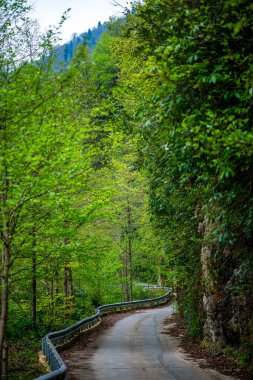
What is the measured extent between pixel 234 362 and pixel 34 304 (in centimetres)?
1003

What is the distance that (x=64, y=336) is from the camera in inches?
637

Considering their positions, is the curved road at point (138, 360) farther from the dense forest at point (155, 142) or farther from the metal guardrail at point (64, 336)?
the dense forest at point (155, 142)

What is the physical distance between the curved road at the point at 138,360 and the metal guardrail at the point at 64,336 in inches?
41.6

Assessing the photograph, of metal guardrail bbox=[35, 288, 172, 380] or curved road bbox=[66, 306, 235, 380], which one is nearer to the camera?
metal guardrail bbox=[35, 288, 172, 380]

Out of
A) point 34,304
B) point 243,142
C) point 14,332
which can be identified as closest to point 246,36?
point 243,142

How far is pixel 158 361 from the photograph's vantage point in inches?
526

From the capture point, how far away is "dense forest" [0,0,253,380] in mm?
7012

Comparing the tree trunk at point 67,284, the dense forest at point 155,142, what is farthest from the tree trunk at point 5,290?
the tree trunk at point 67,284

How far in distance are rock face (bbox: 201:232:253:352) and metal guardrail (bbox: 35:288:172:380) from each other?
16.9 feet

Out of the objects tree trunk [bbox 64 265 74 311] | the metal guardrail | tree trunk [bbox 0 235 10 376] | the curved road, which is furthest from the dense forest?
the curved road

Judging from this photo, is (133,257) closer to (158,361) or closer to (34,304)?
(34,304)

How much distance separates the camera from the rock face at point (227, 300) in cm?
1132

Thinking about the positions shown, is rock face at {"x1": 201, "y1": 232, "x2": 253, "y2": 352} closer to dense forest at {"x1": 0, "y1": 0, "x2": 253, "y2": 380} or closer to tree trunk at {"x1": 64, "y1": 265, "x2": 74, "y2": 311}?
dense forest at {"x1": 0, "y1": 0, "x2": 253, "y2": 380}

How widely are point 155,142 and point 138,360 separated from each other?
26.2ft
